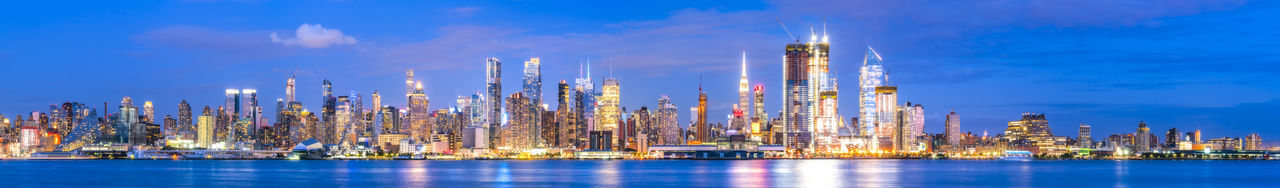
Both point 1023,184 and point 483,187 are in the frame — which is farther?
point 1023,184

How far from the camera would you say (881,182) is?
4532 inches

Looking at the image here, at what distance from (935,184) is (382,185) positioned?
157 feet

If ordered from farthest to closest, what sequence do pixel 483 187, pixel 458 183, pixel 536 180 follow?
pixel 536 180, pixel 458 183, pixel 483 187

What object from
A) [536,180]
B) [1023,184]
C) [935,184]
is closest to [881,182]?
[935,184]

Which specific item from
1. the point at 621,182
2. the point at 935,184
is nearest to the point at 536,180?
the point at 621,182

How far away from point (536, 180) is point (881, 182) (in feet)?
104

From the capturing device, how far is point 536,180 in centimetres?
11875

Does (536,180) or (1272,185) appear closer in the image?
(1272,185)

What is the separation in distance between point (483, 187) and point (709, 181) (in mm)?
22932

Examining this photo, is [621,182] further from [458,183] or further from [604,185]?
[458,183]

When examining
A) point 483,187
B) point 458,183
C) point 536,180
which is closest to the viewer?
point 483,187

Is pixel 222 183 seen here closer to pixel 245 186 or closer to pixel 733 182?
pixel 245 186

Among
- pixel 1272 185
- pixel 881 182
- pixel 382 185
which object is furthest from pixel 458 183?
pixel 1272 185

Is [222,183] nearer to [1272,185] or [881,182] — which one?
[881,182]
